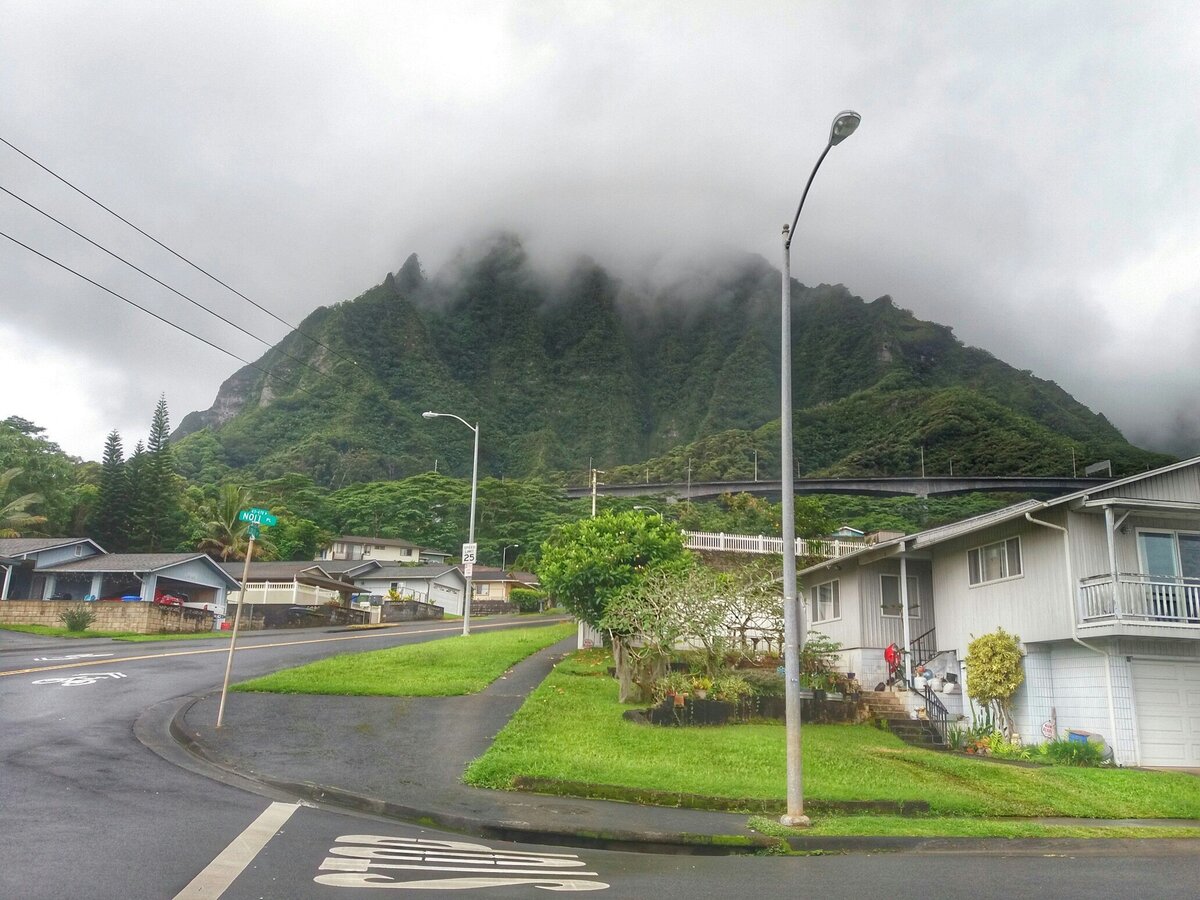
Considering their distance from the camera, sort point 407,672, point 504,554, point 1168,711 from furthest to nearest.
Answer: point 504,554 → point 407,672 → point 1168,711

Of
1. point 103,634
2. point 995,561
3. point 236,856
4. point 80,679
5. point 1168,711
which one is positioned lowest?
point 236,856

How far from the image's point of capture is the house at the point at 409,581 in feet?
211

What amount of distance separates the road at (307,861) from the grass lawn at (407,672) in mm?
6278

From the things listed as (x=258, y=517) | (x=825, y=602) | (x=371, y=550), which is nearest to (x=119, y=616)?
(x=258, y=517)

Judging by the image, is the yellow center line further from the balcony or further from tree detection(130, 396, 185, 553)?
tree detection(130, 396, 185, 553)

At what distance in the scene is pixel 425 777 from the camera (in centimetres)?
1205

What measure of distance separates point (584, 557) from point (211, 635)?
20250 millimetres

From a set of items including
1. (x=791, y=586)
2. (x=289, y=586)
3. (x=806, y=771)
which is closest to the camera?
(x=791, y=586)

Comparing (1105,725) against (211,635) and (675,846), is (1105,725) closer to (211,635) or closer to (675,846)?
(675,846)

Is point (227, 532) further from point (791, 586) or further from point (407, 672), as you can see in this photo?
point (791, 586)

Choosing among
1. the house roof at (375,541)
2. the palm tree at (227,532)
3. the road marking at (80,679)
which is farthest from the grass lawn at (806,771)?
the house roof at (375,541)

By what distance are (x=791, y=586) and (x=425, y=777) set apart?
17.5 ft

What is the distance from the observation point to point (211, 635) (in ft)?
116

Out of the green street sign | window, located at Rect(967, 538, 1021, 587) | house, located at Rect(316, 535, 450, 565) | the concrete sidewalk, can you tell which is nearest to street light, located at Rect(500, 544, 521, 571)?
house, located at Rect(316, 535, 450, 565)
